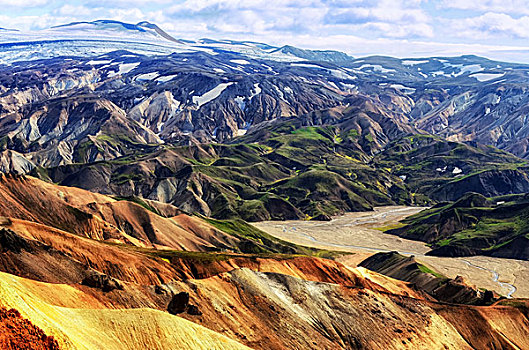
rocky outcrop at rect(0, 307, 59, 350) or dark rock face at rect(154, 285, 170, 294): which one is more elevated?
rocky outcrop at rect(0, 307, 59, 350)

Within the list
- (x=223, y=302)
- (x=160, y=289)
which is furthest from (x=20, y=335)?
(x=223, y=302)

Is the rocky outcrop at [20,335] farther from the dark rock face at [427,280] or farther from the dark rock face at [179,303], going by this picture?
the dark rock face at [427,280]

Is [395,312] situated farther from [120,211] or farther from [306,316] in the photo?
[120,211]

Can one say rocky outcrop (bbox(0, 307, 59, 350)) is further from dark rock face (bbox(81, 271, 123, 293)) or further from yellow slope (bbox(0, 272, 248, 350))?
dark rock face (bbox(81, 271, 123, 293))

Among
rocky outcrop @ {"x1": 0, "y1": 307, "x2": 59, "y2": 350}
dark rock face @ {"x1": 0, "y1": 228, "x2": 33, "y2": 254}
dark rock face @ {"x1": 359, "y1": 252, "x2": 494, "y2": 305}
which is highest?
rocky outcrop @ {"x1": 0, "y1": 307, "x2": 59, "y2": 350}

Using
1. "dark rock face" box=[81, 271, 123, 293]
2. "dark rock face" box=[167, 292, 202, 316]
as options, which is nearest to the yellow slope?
"dark rock face" box=[81, 271, 123, 293]

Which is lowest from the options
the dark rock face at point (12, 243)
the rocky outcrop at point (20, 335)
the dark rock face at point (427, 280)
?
the dark rock face at point (427, 280)

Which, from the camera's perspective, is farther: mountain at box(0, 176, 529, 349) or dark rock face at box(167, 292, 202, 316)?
dark rock face at box(167, 292, 202, 316)

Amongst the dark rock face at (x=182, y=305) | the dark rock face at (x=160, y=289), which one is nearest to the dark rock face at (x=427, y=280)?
the dark rock face at (x=182, y=305)
